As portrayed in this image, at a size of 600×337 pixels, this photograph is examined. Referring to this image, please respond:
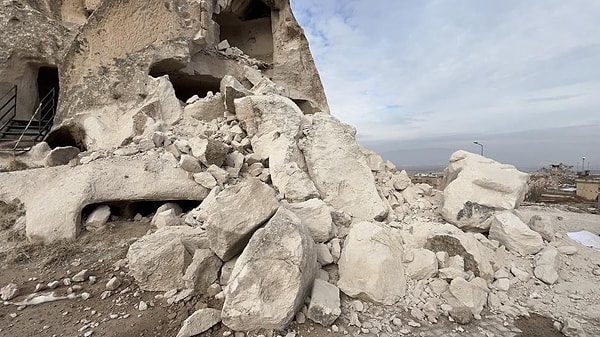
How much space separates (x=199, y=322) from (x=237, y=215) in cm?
85

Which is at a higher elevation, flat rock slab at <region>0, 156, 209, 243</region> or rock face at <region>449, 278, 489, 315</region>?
flat rock slab at <region>0, 156, 209, 243</region>

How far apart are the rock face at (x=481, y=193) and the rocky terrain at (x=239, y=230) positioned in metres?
0.02

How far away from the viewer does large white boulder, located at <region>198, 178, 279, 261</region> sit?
256cm

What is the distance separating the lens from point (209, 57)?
7.86m

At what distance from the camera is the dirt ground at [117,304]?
2270 mm

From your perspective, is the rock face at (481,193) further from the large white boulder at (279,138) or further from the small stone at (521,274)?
the large white boulder at (279,138)

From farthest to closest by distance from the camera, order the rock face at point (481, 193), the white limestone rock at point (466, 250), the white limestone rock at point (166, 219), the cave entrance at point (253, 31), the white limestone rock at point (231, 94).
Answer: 1. the cave entrance at point (253, 31)
2. the white limestone rock at point (231, 94)
3. the rock face at point (481, 193)
4. the white limestone rock at point (166, 219)
5. the white limestone rock at point (466, 250)

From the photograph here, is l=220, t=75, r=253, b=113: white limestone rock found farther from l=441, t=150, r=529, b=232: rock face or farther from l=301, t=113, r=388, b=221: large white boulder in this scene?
l=441, t=150, r=529, b=232: rock face

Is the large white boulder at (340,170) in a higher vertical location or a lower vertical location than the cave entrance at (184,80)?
lower

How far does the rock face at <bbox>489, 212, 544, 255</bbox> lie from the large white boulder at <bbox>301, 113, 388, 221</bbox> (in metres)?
1.35

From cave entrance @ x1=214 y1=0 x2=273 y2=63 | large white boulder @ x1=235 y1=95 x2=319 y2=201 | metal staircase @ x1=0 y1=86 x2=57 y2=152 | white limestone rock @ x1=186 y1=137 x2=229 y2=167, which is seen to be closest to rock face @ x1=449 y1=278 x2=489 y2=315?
large white boulder @ x1=235 y1=95 x2=319 y2=201

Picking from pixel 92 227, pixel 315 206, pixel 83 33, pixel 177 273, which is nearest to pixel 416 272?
pixel 315 206

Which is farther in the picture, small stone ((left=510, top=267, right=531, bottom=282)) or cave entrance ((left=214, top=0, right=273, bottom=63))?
cave entrance ((left=214, top=0, right=273, bottom=63))

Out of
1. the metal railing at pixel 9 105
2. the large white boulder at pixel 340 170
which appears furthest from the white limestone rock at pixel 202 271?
the metal railing at pixel 9 105
